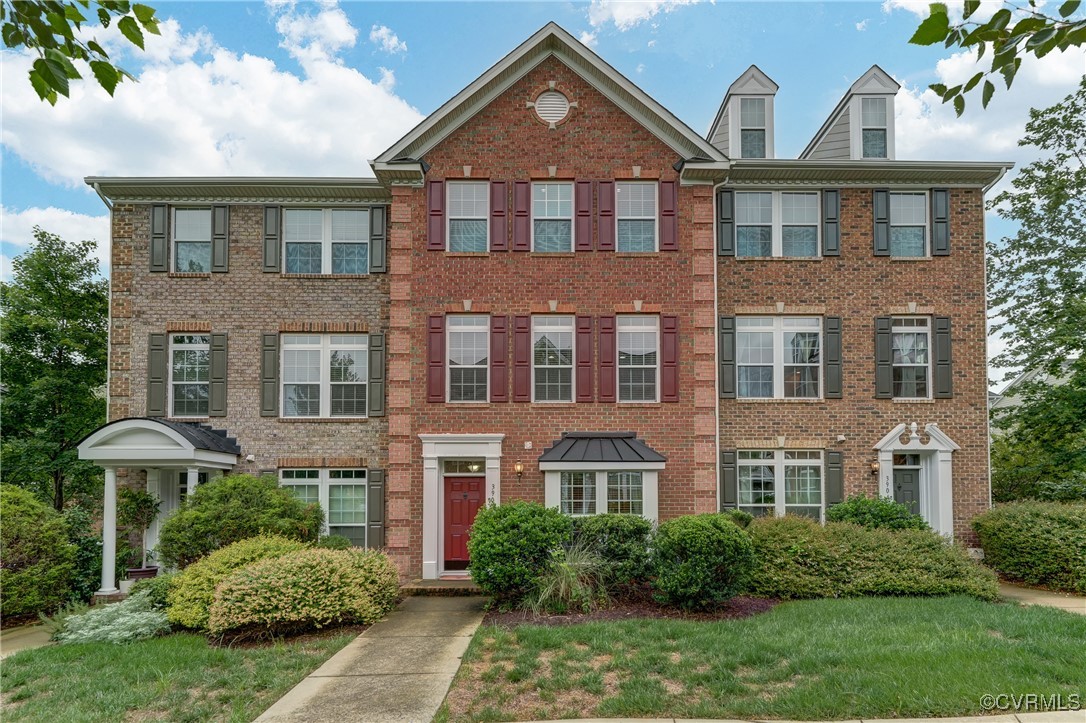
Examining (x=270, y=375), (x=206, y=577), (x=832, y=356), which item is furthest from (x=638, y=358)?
(x=206, y=577)

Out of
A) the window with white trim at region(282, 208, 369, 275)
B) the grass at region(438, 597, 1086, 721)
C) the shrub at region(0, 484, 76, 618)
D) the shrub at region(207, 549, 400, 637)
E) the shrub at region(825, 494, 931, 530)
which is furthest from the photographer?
the window with white trim at region(282, 208, 369, 275)

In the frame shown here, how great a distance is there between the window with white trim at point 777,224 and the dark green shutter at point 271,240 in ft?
31.8

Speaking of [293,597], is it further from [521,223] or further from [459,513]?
[521,223]

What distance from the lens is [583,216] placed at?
14.4m

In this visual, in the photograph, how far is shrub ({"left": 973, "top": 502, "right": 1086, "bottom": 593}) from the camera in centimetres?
1230

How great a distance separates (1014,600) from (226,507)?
42.3 ft

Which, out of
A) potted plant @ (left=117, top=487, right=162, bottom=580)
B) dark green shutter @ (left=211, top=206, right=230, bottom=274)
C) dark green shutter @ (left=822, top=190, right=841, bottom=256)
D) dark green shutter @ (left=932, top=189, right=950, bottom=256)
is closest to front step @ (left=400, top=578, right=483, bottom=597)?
potted plant @ (left=117, top=487, right=162, bottom=580)

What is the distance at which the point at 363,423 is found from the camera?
49.4ft

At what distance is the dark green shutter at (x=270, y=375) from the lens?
1498 centimetres

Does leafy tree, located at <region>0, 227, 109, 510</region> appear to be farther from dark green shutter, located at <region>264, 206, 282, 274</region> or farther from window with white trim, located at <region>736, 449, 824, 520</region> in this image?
window with white trim, located at <region>736, 449, 824, 520</region>

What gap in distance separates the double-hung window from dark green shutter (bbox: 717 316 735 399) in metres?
10.9

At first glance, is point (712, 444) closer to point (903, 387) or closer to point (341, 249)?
point (903, 387)

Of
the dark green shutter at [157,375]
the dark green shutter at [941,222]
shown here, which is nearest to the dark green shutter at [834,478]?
the dark green shutter at [941,222]

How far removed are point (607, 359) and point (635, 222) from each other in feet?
9.24
